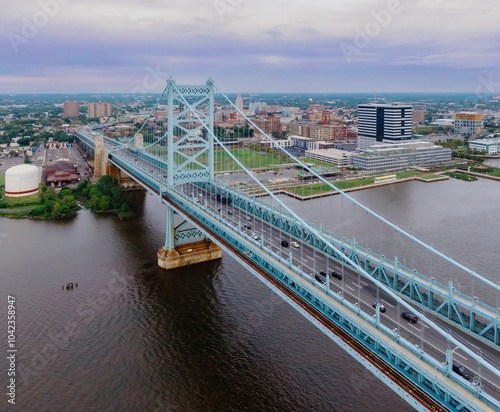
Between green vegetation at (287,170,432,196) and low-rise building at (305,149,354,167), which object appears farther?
low-rise building at (305,149,354,167)

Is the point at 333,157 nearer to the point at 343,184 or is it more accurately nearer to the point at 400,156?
the point at 400,156

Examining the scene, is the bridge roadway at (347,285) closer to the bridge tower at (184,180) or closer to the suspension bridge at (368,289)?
the suspension bridge at (368,289)

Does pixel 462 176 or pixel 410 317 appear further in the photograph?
pixel 462 176

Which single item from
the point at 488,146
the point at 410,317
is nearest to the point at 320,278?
the point at 410,317

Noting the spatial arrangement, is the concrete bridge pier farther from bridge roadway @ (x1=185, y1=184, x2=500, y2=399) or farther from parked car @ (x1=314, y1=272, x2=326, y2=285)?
parked car @ (x1=314, y1=272, x2=326, y2=285)

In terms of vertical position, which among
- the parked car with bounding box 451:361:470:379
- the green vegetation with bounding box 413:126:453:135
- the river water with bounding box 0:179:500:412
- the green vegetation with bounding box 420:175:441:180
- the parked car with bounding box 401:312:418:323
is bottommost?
the river water with bounding box 0:179:500:412

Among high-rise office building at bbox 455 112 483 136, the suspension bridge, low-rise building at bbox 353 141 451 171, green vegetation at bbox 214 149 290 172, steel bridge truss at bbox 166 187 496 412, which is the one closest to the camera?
steel bridge truss at bbox 166 187 496 412

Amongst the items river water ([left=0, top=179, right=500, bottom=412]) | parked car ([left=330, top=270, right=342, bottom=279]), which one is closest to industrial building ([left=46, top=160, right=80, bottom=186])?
river water ([left=0, top=179, right=500, bottom=412])
